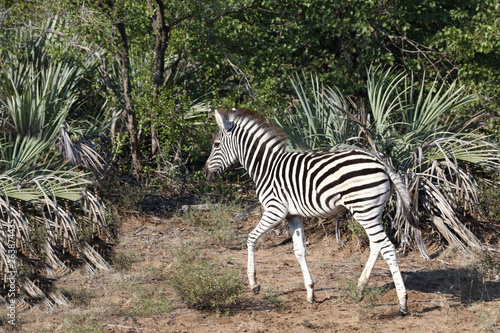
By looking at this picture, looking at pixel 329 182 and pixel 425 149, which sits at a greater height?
pixel 425 149

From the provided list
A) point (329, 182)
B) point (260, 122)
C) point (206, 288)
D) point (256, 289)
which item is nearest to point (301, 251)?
point (256, 289)

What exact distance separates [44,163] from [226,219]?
9.87 ft

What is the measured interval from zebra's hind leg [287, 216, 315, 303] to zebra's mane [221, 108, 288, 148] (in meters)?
0.94

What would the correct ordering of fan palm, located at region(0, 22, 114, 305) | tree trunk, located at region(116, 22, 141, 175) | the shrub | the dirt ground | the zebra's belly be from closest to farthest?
the dirt ground → the shrub → the zebra's belly → fan palm, located at region(0, 22, 114, 305) → tree trunk, located at region(116, 22, 141, 175)

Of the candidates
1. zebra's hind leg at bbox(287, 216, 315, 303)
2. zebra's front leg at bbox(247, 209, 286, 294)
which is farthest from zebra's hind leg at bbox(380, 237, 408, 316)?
zebra's front leg at bbox(247, 209, 286, 294)

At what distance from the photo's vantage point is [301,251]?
6.52m

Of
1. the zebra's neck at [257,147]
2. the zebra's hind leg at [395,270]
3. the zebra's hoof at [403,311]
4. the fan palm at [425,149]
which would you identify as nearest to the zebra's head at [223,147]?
the zebra's neck at [257,147]

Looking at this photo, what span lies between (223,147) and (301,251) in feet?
5.46

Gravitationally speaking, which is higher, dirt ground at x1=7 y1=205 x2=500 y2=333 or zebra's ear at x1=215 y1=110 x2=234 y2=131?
zebra's ear at x1=215 y1=110 x2=234 y2=131

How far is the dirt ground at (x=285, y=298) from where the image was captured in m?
5.81

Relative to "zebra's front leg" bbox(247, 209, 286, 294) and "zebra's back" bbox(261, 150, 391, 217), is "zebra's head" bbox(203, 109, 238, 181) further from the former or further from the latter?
"zebra's front leg" bbox(247, 209, 286, 294)

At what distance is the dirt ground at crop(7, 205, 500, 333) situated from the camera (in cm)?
581

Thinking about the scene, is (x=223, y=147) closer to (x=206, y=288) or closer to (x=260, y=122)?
(x=260, y=122)

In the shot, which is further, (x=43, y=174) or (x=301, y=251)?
(x=43, y=174)
